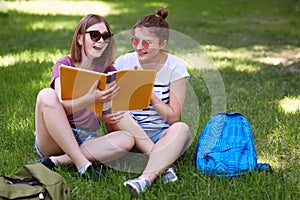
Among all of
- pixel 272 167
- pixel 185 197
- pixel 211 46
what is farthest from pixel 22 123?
pixel 211 46

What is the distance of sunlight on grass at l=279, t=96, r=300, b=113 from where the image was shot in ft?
13.4

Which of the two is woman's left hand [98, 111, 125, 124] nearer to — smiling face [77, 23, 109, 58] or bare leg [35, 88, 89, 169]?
bare leg [35, 88, 89, 169]

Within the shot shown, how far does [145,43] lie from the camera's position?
2988 mm

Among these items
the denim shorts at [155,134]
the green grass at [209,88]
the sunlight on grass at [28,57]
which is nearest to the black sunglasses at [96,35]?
the denim shorts at [155,134]

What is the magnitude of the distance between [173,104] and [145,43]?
0.42 m

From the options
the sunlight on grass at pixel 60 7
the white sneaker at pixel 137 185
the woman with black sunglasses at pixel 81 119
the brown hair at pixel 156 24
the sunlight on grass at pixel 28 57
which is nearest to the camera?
the white sneaker at pixel 137 185

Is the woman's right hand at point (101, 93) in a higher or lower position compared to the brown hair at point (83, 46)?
lower

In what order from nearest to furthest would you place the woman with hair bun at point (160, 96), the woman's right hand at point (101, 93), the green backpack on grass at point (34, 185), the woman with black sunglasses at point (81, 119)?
1. the green backpack on grass at point (34, 185)
2. the woman's right hand at point (101, 93)
3. the woman with black sunglasses at point (81, 119)
4. the woman with hair bun at point (160, 96)

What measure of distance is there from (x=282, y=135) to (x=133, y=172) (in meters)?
1.25

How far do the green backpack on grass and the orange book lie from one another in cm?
46

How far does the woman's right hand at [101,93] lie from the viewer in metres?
2.62

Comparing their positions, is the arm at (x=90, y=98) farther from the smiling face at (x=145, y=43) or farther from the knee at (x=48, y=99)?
the smiling face at (x=145, y=43)

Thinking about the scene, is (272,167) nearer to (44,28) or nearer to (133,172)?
(133,172)

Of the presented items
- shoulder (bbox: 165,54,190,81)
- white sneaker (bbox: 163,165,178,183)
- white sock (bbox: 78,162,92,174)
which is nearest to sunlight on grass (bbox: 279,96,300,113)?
shoulder (bbox: 165,54,190,81)
